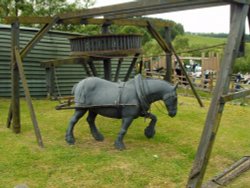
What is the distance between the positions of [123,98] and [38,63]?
27.7ft

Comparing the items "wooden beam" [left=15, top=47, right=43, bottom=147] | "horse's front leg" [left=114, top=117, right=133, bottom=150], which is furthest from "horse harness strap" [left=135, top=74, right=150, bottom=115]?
"wooden beam" [left=15, top=47, right=43, bottom=147]

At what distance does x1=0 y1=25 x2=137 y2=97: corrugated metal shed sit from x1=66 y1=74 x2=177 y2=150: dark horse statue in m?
6.23

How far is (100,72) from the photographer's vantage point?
16297mm

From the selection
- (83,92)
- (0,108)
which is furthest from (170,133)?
(0,108)

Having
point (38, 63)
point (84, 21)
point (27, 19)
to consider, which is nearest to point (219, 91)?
point (27, 19)

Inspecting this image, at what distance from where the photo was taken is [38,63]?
15.0 meters

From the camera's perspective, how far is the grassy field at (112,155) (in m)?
6.01

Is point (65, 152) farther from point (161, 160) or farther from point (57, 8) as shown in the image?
point (57, 8)

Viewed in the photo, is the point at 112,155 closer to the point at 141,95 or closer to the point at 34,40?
→ the point at 141,95

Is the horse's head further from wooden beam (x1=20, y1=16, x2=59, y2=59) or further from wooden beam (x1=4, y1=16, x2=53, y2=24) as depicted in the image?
wooden beam (x1=4, y1=16, x2=53, y2=24)

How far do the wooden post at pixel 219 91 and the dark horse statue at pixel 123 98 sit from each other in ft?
8.08

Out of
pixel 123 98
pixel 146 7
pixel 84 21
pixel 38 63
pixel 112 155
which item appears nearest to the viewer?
pixel 146 7

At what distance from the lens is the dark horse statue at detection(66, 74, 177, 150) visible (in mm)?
7445

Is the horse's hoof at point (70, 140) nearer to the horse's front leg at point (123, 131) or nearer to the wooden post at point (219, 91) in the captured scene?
the horse's front leg at point (123, 131)
